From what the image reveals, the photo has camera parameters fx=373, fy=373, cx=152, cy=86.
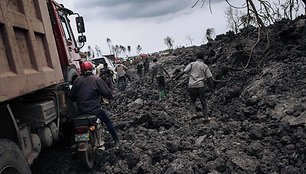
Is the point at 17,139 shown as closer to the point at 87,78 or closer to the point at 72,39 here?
the point at 87,78

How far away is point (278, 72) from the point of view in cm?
981

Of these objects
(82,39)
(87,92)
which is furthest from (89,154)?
(82,39)

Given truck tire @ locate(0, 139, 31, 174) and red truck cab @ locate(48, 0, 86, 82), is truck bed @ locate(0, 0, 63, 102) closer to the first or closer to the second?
truck tire @ locate(0, 139, 31, 174)

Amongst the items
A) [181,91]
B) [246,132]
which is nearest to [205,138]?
[246,132]

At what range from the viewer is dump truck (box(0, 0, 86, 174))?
3.30 metres

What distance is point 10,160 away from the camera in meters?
3.09

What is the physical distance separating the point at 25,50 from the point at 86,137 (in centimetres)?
192

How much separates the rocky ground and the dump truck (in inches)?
49.5

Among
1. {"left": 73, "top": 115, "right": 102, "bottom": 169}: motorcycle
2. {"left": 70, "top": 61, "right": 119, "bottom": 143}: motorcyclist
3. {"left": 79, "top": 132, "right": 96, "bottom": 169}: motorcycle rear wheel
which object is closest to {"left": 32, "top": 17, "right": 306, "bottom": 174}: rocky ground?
{"left": 79, "top": 132, "right": 96, "bottom": 169}: motorcycle rear wheel

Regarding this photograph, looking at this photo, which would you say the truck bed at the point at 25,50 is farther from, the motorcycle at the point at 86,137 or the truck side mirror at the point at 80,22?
the truck side mirror at the point at 80,22

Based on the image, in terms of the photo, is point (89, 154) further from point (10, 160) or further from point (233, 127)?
point (233, 127)

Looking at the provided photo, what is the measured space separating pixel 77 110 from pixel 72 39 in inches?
76.0

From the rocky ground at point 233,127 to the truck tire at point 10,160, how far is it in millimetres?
2344

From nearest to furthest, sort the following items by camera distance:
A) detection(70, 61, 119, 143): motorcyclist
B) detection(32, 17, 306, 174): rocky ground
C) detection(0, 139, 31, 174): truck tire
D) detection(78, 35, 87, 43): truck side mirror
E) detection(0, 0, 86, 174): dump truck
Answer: detection(0, 139, 31, 174): truck tire → detection(0, 0, 86, 174): dump truck → detection(32, 17, 306, 174): rocky ground → detection(70, 61, 119, 143): motorcyclist → detection(78, 35, 87, 43): truck side mirror
